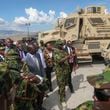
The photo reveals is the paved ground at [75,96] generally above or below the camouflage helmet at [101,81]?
below

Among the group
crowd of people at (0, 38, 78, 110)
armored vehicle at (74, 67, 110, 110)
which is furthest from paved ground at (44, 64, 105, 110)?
armored vehicle at (74, 67, 110, 110)

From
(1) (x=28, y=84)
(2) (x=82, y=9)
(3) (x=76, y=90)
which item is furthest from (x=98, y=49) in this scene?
(1) (x=28, y=84)

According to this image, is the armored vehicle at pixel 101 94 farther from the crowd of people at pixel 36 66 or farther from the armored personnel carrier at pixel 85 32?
the armored personnel carrier at pixel 85 32

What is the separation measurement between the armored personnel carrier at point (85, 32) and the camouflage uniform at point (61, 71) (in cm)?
807

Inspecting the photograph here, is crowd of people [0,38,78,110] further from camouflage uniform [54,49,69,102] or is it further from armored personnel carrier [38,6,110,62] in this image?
armored personnel carrier [38,6,110,62]

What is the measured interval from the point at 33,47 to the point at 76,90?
429cm

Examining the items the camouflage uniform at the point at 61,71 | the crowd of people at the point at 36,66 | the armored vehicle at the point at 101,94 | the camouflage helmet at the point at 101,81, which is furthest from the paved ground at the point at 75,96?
the armored vehicle at the point at 101,94

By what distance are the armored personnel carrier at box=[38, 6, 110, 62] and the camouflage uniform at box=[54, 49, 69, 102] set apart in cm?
807

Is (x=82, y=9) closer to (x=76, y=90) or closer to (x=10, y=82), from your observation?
(x=76, y=90)

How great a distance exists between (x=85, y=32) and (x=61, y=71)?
397 inches

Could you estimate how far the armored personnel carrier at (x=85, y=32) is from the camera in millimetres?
18094

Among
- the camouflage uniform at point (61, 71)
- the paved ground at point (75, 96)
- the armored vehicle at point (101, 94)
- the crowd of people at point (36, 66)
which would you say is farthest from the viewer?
the paved ground at point (75, 96)

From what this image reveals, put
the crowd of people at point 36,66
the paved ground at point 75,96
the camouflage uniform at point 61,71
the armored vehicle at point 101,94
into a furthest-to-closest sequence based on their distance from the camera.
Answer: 1. the paved ground at point 75,96
2. the camouflage uniform at point 61,71
3. the crowd of people at point 36,66
4. the armored vehicle at point 101,94

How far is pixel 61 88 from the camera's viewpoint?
9320 mm
